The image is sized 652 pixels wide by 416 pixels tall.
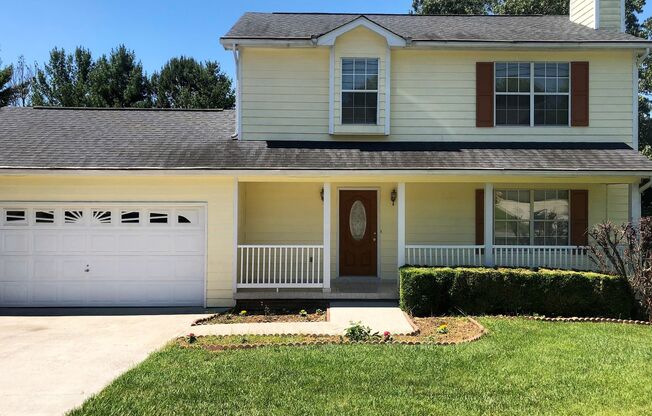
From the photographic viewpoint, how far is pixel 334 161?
9930mm

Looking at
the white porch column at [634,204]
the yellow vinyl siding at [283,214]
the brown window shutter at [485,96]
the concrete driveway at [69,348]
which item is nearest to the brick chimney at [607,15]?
the brown window shutter at [485,96]

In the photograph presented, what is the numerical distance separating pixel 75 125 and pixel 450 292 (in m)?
10.0

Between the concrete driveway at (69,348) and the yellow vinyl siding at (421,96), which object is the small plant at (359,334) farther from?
the yellow vinyl siding at (421,96)

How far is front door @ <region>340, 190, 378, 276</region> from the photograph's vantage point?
1154 centimetres

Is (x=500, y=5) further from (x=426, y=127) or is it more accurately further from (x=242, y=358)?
(x=242, y=358)

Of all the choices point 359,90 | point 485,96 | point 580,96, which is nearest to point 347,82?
point 359,90

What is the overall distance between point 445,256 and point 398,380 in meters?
6.14

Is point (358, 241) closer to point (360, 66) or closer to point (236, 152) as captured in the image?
point (236, 152)

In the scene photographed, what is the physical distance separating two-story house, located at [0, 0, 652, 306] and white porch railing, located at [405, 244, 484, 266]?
0.09 m

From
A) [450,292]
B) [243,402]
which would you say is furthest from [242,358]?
[450,292]

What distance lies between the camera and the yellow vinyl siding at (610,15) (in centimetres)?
1202

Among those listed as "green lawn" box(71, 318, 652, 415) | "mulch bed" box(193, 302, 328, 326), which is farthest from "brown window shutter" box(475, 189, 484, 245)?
"green lawn" box(71, 318, 652, 415)

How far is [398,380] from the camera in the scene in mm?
5086

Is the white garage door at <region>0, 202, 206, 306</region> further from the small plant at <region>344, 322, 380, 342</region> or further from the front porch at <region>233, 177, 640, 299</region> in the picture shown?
the small plant at <region>344, 322, 380, 342</region>
